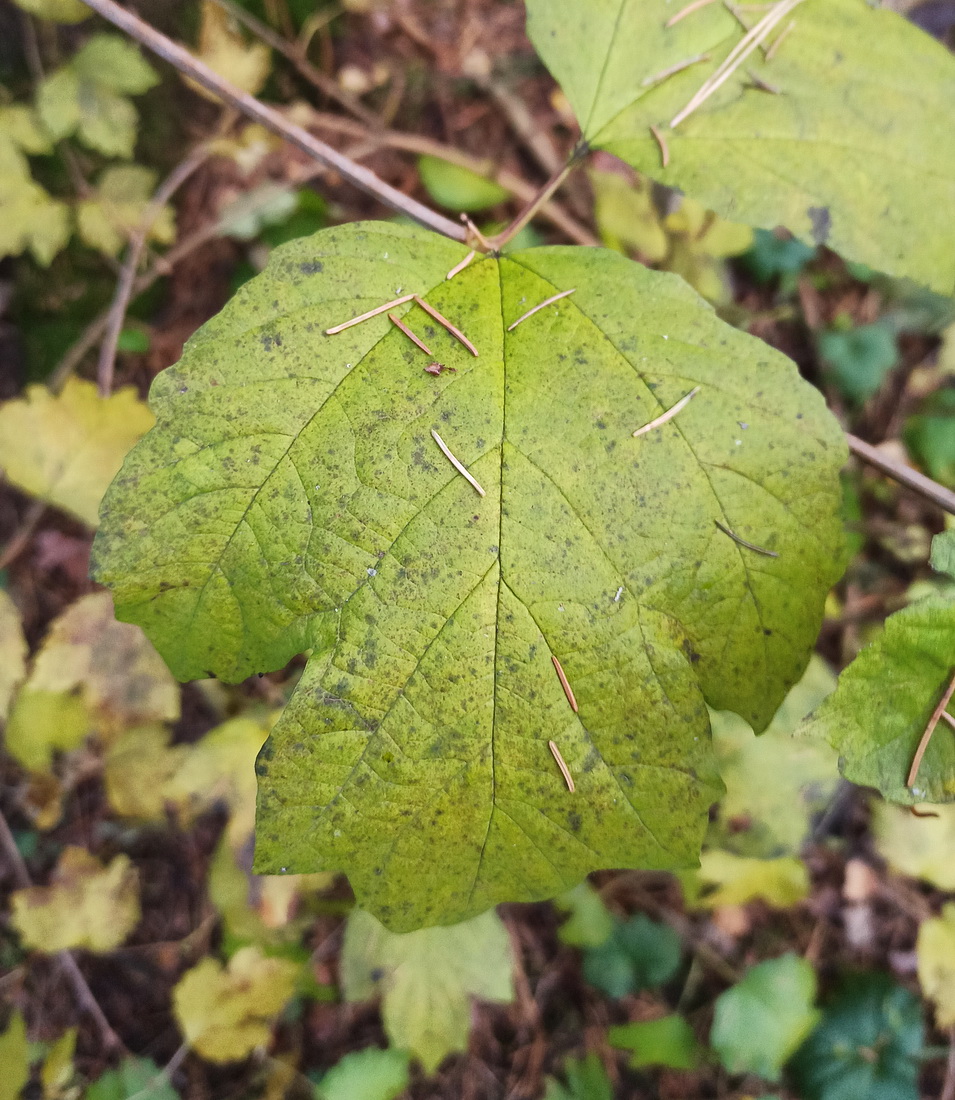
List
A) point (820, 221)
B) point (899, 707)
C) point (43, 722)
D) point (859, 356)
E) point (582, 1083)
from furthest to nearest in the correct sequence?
point (859, 356) → point (582, 1083) → point (43, 722) → point (820, 221) → point (899, 707)

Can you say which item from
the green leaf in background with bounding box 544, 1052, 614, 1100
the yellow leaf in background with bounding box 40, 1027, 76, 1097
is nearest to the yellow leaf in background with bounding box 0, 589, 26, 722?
the yellow leaf in background with bounding box 40, 1027, 76, 1097

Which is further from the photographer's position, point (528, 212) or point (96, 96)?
point (96, 96)

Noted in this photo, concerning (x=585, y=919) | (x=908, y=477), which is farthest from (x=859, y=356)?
(x=585, y=919)

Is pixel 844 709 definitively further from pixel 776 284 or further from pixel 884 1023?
pixel 776 284

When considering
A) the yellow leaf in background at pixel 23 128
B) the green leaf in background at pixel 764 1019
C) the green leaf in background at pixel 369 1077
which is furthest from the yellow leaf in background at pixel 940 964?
the yellow leaf in background at pixel 23 128

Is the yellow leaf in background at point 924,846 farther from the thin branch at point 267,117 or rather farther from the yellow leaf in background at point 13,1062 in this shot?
the yellow leaf in background at point 13,1062

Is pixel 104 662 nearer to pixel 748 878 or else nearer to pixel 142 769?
pixel 142 769

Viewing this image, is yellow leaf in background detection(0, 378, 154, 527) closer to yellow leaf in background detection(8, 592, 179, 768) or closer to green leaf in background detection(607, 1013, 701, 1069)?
yellow leaf in background detection(8, 592, 179, 768)

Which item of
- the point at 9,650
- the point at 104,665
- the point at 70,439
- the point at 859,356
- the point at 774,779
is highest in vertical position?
the point at 859,356
